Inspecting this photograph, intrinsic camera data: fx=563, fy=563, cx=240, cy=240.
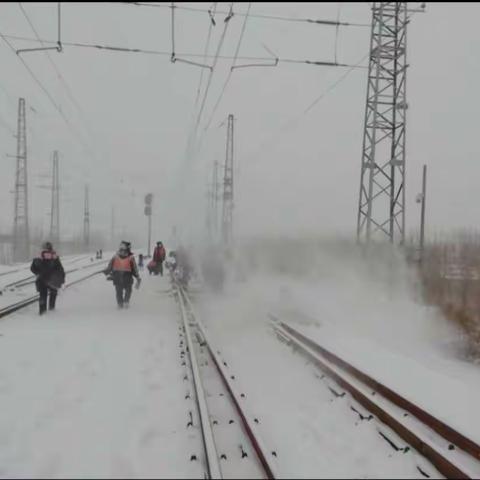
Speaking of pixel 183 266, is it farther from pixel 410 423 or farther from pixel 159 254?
pixel 410 423

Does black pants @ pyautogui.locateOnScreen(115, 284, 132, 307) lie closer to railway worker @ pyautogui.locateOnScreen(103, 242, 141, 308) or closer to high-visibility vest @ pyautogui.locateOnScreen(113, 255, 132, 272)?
railway worker @ pyautogui.locateOnScreen(103, 242, 141, 308)

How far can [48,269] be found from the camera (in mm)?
13742

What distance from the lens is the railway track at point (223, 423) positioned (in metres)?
4.86

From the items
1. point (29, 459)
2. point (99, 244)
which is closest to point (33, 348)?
point (29, 459)

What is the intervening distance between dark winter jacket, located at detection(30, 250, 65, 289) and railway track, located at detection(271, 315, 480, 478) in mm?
7459

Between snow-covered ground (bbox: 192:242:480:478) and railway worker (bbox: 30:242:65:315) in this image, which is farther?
railway worker (bbox: 30:242:65:315)

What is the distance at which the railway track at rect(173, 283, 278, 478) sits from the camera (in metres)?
4.86

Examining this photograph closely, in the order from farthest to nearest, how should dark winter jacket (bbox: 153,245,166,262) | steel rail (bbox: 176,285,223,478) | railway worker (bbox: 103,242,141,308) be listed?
dark winter jacket (bbox: 153,245,166,262), railway worker (bbox: 103,242,141,308), steel rail (bbox: 176,285,223,478)

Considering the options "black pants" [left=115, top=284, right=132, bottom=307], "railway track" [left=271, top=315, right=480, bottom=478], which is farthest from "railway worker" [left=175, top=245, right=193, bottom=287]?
Result: "railway track" [left=271, top=315, right=480, bottom=478]

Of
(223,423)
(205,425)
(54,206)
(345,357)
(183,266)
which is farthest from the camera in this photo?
(54,206)

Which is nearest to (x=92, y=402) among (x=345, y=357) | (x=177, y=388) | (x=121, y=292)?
(x=177, y=388)

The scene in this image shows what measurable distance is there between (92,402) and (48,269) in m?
7.78

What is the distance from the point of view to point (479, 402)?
A: 24.3 ft

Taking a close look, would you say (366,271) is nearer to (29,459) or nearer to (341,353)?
(341,353)
